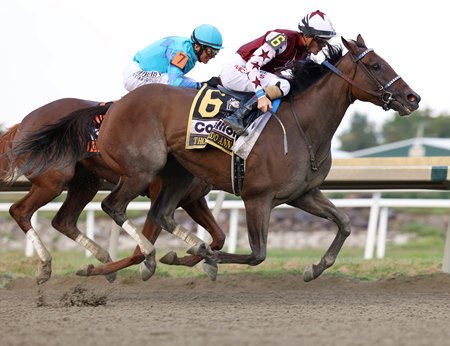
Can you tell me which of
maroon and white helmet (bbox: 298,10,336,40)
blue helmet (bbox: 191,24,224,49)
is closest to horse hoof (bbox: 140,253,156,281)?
blue helmet (bbox: 191,24,224,49)

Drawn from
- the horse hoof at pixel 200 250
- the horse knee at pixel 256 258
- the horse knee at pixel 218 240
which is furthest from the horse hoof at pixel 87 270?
the horse knee at pixel 256 258

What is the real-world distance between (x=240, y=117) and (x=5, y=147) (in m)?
2.42

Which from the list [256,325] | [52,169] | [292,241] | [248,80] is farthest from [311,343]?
[292,241]

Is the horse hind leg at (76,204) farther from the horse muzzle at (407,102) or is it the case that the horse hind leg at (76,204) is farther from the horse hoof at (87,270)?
the horse muzzle at (407,102)

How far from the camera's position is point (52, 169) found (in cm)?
777

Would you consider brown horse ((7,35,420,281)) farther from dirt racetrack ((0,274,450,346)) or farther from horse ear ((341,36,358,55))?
dirt racetrack ((0,274,450,346))

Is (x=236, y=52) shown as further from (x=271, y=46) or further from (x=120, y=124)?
(x=120, y=124)

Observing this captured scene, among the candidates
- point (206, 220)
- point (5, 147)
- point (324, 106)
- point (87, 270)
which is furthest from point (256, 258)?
point (5, 147)

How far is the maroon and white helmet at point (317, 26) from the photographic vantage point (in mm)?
6922

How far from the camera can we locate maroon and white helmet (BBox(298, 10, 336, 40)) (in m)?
6.92

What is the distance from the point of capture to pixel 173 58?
7773 mm

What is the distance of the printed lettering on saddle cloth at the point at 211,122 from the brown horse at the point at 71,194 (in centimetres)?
105

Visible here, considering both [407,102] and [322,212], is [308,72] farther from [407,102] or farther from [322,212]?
[322,212]

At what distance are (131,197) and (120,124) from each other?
57cm
